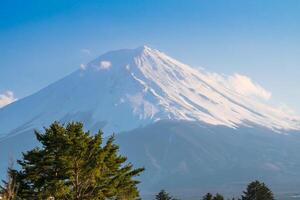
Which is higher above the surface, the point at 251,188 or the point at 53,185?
the point at 251,188

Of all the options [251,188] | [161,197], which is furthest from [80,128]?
[251,188]

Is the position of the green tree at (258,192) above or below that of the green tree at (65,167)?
above

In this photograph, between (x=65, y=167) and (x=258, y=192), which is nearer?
(x=65, y=167)

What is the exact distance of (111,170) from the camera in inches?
1125

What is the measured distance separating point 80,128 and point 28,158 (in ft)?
8.63

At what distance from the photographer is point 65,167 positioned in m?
26.0

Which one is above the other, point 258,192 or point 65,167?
point 258,192

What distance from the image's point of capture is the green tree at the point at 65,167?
26.1 m

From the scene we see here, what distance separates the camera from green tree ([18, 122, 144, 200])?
26.1 meters

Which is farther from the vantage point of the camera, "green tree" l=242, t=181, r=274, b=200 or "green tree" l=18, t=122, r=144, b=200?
"green tree" l=242, t=181, r=274, b=200

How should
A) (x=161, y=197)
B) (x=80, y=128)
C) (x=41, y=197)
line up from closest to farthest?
1. (x=41, y=197)
2. (x=80, y=128)
3. (x=161, y=197)

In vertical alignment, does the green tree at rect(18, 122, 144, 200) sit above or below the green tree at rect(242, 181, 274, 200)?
below

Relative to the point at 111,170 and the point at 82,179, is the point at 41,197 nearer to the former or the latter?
the point at 82,179

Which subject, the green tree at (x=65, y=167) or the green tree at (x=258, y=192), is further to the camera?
the green tree at (x=258, y=192)
